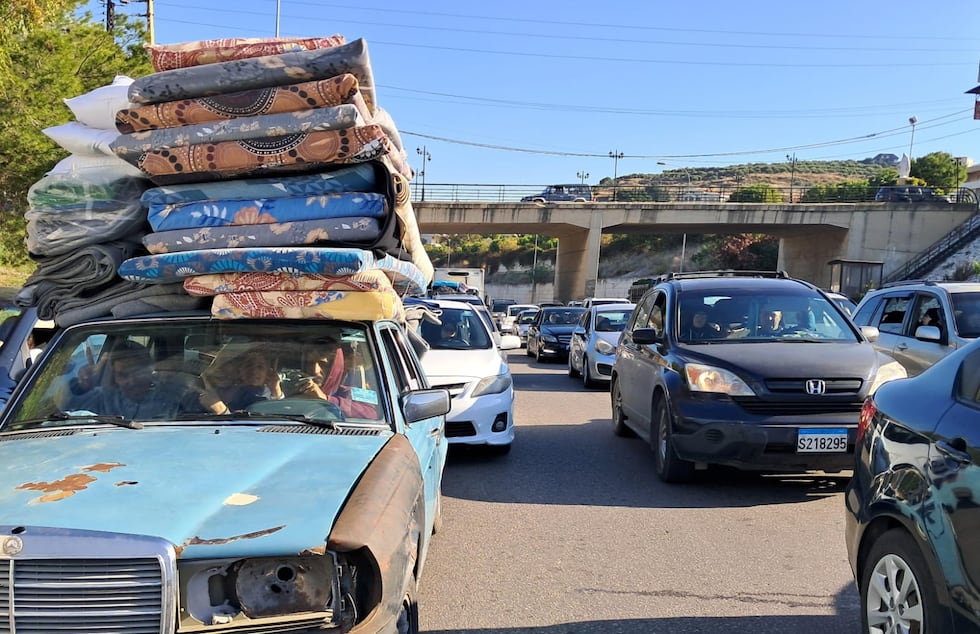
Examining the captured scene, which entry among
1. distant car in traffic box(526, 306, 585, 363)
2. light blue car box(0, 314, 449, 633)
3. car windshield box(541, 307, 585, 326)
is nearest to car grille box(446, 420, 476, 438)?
light blue car box(0, 314, 449, 633)

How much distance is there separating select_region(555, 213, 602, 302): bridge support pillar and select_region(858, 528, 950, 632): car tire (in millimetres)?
47979

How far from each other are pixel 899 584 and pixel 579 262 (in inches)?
2047

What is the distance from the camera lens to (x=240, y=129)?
4.31 metres

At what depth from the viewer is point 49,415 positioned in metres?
3.90

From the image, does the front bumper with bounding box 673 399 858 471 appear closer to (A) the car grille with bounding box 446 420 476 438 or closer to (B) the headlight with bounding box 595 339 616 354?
(A) the car grille with bounding box 446 420 476 438

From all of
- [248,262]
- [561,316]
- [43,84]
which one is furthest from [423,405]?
[561,316]

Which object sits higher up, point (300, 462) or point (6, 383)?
point (300, 462)

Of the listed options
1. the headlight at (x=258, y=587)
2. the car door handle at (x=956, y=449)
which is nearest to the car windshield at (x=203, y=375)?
the headlight at (x=258, y=587)

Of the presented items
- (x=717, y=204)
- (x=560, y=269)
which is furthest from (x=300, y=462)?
(x=560, y=269)

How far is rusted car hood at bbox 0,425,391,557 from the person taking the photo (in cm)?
258

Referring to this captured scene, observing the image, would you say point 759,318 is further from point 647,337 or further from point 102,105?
point 102,105

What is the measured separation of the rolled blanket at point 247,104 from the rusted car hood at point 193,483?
5.47 ft

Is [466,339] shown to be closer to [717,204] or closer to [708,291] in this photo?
[708,291]

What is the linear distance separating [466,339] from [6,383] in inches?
188
